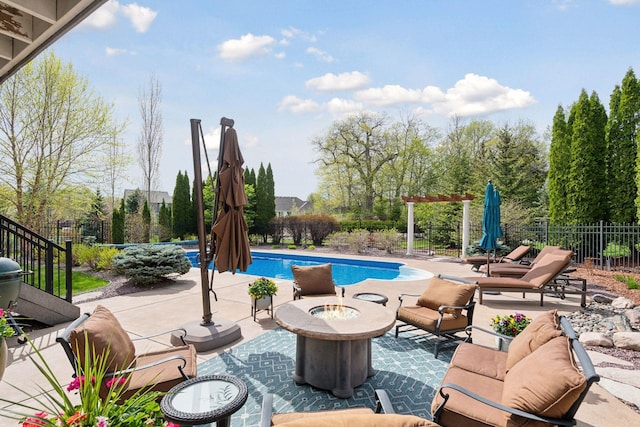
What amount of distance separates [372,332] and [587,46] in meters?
8.59

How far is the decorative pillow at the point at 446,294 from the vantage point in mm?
4297

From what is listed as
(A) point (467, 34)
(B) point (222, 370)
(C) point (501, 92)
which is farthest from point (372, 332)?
(C) point (501, 92)

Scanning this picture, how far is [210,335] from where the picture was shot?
422 cm

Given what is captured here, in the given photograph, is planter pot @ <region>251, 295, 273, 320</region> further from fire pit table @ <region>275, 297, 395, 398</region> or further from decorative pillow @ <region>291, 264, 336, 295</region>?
fire pit table @ <region>275, 297, 395, 398</region>

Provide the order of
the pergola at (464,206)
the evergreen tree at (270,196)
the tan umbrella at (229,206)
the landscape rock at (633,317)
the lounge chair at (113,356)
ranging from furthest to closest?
the evergreen tree at (270,196) → the pergola at (464,206) → the landscape rock at (633,317) → the tan umbrella at (229,206) → the lounge chair at (113,356)

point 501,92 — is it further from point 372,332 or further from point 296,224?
point 372,332

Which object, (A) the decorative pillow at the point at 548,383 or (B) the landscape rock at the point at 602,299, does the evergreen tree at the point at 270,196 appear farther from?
(A) the decorative pillow at the point at 548,383

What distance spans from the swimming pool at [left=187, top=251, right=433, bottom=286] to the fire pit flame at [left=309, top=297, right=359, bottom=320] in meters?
5.90

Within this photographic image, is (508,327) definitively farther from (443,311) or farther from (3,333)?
(3,333)

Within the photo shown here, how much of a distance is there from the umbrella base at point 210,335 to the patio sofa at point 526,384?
2.86 metres

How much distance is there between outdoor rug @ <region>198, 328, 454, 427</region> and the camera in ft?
9.79

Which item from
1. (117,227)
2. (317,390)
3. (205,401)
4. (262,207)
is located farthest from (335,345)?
(262,207)

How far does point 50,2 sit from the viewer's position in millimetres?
3211

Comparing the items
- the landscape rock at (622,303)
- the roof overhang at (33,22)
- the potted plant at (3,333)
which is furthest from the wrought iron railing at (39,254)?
the landscape rock at (622,303)
